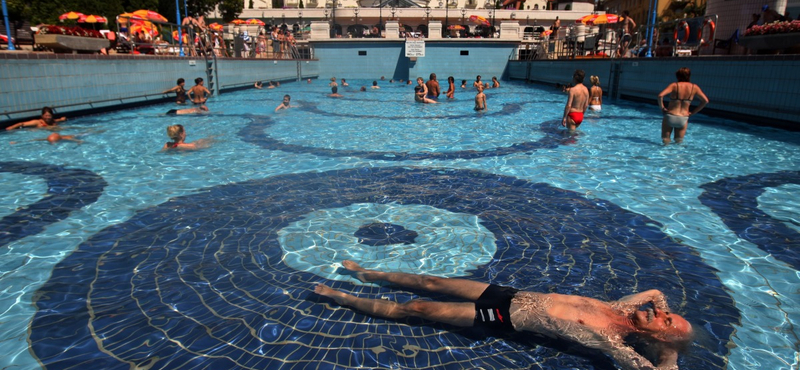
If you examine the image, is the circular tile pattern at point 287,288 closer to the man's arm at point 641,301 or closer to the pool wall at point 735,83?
the man's arm at point 641,301

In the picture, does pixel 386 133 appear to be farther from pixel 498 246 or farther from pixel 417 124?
pixel 498 246

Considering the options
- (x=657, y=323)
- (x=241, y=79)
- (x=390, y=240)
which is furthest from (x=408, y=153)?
(x=241, y=79)

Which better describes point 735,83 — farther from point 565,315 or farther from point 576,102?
point 565,315

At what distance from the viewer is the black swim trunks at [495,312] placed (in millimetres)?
2916

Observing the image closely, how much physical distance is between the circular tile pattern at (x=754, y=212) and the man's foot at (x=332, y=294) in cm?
370

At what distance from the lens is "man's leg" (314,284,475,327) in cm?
299

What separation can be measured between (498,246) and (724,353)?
1.89m

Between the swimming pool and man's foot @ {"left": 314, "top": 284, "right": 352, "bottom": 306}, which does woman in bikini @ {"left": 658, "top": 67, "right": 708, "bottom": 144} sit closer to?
the swimming pool

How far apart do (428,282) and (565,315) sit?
3.18 ft

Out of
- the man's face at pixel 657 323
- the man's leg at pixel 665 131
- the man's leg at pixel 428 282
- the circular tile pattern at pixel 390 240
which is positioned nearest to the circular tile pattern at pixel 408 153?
the man's leg at pixel 665 131

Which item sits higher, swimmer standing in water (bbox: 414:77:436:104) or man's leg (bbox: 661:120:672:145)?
swimmer standing in water (bbox: 414:77:436:104)

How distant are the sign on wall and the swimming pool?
71.8 feet

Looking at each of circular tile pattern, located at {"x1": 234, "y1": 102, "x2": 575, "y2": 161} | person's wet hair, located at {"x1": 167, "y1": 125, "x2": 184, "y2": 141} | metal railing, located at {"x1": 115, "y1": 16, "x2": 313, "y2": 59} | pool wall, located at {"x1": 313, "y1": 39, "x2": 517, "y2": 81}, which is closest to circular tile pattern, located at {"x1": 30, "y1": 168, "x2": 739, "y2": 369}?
circular tile pattern, located at {"x1": 234, "y1": 102, "x2": 575, "y2": 161}

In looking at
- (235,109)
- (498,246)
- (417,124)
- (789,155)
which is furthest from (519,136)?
(235,109)
